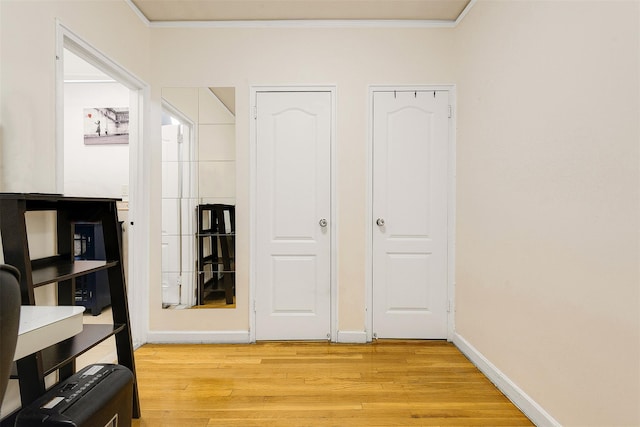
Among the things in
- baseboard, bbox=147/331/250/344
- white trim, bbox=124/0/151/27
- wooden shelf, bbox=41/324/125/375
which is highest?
white trim, bbox=124/0/151/27

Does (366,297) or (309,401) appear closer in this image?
(309,401)

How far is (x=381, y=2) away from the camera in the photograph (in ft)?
8.55

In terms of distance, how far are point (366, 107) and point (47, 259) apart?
2371 mm

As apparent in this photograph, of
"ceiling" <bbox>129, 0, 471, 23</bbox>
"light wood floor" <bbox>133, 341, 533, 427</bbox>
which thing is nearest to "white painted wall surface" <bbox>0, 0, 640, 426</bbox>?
"ceiling" <bbox>129, 0, 471, 23</bbox>

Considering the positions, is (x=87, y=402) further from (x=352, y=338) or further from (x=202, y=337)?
(x=352, y=338)

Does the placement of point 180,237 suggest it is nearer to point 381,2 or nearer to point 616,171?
point 381,2

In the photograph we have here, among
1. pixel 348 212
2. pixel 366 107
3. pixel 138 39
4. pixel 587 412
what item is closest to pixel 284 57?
pixel 366 107

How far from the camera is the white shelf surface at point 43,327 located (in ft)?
2.20

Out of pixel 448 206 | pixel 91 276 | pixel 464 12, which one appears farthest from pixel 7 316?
pixel 91 276

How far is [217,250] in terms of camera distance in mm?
2877

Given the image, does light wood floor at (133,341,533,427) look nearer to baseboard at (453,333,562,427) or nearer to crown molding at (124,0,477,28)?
baseboard at (453,333,562,427)

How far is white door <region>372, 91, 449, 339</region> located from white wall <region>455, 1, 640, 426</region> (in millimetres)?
373

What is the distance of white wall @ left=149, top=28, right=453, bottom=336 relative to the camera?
285 centimetres

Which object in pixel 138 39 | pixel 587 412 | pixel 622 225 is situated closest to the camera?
pixel 622 225
